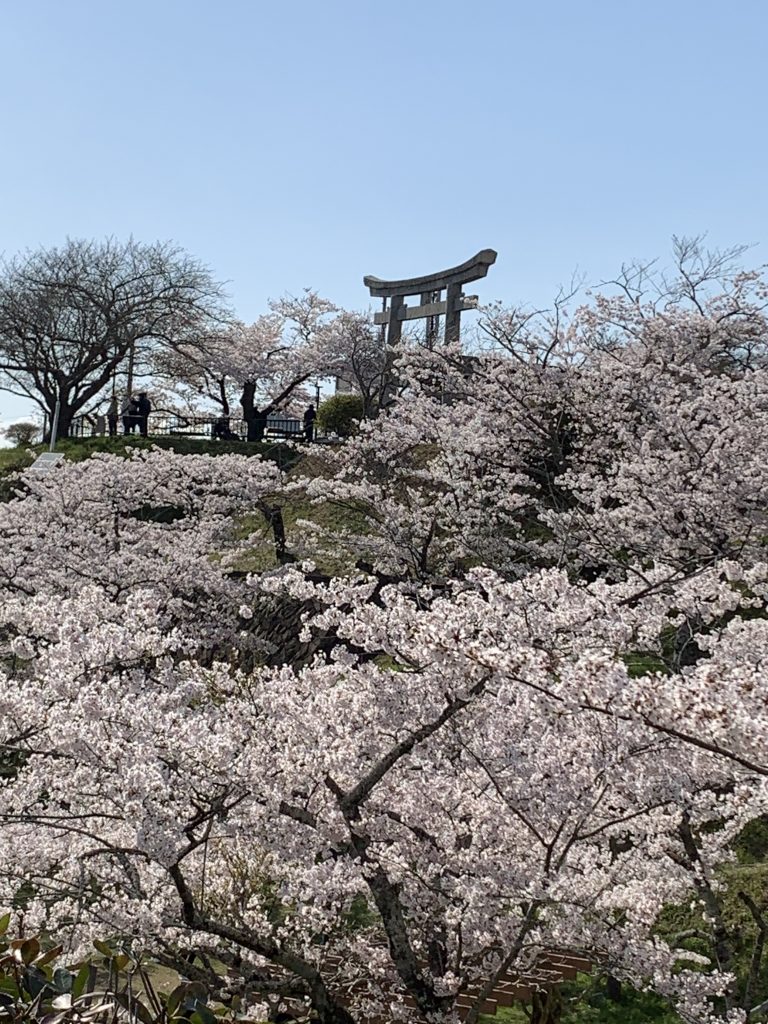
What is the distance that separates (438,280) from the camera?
22.8m

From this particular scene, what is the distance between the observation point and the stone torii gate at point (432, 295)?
21.6m

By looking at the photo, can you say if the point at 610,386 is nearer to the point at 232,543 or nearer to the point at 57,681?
the point at 232,543

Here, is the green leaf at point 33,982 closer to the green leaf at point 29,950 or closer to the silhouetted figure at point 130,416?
the green leaf at point 29,950

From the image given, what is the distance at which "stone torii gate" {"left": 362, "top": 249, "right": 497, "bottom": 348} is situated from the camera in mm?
21641

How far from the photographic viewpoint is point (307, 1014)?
5527 mm

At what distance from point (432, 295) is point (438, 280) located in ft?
3.28

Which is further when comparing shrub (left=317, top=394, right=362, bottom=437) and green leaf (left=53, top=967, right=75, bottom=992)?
shrub (left=317, top=394, right=362, bottom=437)

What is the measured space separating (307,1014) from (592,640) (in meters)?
3.11

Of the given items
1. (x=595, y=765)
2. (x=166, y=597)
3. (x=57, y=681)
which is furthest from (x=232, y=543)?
(x=595, y=765)

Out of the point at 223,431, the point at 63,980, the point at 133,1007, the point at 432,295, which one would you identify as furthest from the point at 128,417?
the point at 133,1007

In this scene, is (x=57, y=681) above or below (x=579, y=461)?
below

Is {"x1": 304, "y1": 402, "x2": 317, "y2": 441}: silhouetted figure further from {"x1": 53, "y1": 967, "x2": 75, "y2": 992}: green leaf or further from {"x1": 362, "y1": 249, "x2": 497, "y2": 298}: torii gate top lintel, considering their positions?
{"x1": 53, "y1": 967, "x2": 75, "y2": 992}: green leaf

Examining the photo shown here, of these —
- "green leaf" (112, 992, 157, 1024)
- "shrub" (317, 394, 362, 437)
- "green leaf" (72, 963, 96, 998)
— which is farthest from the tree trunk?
"shrub" (317, 394, 362, 437)

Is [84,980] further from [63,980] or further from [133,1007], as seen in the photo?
[133,1007]
